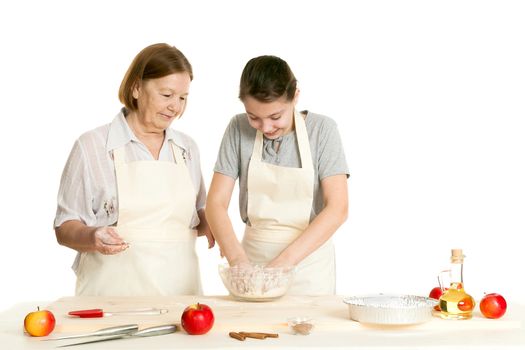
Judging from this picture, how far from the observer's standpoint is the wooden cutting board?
7.35ft

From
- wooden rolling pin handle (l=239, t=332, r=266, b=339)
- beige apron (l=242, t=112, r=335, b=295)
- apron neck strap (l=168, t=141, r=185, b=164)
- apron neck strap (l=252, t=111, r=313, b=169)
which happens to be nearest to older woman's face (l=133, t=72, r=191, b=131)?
apron neck strap (l=168, t=141, r=185, b=164)

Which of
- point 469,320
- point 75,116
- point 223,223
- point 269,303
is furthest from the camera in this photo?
point 75,116

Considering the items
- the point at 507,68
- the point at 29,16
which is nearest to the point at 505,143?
the point at 507,68

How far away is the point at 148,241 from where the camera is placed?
3.16m

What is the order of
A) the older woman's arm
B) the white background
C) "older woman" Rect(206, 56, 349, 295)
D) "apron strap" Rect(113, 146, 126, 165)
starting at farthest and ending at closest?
1. the white background
2. "apron strap" Rect(113, 146, 126, 165)
3. "older woman" Rect(206, 56, 349, 295)
4. the older woman's arm

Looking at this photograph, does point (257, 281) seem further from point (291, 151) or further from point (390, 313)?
point (291, 151)

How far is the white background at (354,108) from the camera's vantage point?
14.8ft

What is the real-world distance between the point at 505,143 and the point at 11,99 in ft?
9.45

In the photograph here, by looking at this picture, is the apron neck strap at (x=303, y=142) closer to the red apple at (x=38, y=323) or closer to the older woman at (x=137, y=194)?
the older woman at (x=137, y=194)

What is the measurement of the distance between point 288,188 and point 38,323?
1.28 meters

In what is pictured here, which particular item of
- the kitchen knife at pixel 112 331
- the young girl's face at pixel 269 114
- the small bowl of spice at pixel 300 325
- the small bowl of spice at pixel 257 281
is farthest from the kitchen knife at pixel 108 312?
the young girl's face at pixel 269 114

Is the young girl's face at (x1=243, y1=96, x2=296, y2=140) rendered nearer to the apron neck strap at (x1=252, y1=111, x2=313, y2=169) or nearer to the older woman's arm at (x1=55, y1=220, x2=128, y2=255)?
the apron neck strap at (x1=252, y1=111, x2=313, y2=169)

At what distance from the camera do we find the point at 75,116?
4.49 meters

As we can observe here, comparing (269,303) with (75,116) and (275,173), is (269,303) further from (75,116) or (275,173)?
(75,116)
